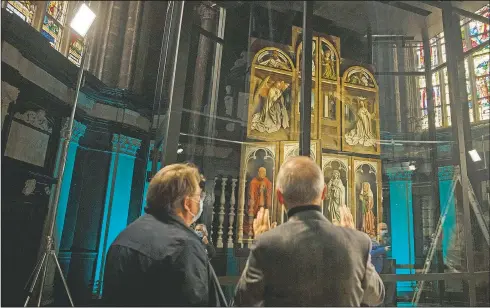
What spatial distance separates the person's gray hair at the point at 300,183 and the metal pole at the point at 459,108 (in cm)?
195

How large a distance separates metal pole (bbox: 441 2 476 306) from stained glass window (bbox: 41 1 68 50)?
4.76 m

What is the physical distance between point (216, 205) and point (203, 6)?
5.38 feet

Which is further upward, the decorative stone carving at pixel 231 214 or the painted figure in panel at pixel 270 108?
the painted figure in panel at pixel 270 108

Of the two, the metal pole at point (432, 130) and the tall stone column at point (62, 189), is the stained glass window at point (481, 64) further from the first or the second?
the tall stone column at point (62, 189)

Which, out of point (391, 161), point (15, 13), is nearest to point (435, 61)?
point (391, 161)

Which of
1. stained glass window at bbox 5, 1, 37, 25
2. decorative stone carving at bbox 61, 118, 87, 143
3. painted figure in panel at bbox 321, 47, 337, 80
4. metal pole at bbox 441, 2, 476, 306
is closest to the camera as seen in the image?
metal pole at bbox 441, 2, 476, 306

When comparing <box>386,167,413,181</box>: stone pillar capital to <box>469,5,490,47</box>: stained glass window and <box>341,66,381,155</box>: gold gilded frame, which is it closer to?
<box>341,66,381,155</box>: gold gilded frame

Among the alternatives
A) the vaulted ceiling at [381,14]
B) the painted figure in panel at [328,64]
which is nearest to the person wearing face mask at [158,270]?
the vaulted ceiling at [381,14]

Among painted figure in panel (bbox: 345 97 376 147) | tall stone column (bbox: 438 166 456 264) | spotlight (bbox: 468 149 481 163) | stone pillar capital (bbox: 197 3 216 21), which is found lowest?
tall stone column (bbox: 438 166 456 264)

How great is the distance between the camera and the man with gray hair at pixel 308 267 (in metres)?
0.95

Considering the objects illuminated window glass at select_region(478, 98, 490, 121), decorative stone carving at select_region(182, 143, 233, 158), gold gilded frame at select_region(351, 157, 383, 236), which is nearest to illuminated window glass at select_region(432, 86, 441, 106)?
gold gilded frame at select_region(351, 157, 383, 236)

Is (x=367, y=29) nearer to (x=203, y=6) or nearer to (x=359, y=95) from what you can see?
(x=359, y=95)

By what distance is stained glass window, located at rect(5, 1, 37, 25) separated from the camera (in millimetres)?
3623

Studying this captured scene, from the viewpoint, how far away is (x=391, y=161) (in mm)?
3219
